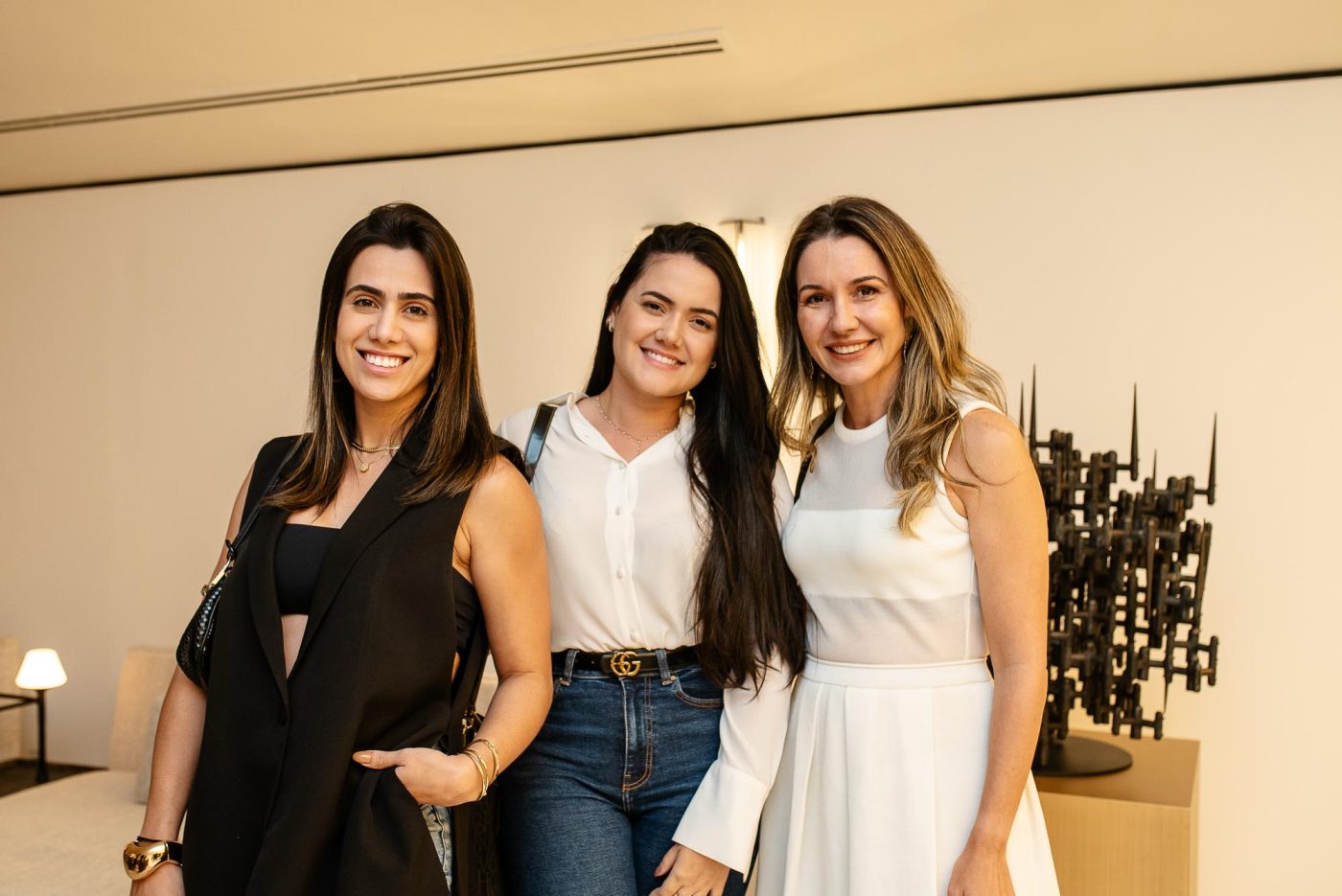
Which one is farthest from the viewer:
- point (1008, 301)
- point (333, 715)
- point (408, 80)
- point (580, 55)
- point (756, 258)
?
point (756, 258)

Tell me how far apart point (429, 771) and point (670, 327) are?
2.65ft

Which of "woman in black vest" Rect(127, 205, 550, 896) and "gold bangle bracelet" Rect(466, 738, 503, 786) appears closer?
"woman in black vest" Rect(127, 205, 550, 896)

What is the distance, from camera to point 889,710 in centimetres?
176

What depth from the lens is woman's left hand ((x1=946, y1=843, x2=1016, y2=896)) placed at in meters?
1.66

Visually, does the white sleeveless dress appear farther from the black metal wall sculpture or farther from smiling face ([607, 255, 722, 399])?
the black metal wall sculpture

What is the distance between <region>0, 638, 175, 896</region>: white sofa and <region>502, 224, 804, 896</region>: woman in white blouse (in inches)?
76.0

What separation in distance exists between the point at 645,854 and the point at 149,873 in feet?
2.47

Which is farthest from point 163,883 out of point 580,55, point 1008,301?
point 1008,301

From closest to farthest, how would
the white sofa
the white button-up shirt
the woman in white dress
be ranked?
the woman in white dress, the white button-up shirt, the white sofa

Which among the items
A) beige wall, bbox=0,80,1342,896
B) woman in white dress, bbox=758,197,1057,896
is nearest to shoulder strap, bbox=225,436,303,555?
woman in white dress, bbox=758,197,1057,896

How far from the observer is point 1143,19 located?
2998 mm

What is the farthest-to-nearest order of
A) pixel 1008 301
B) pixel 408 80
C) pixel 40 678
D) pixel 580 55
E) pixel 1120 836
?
pixel 40 678, pixel 1008 301, pixel 408 80, pixel 580 55, pixel 1120 836

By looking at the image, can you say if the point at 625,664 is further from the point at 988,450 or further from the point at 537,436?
the point at 988,450

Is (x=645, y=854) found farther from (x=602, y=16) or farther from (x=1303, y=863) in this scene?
(x=1303, y=863)
